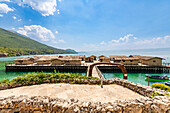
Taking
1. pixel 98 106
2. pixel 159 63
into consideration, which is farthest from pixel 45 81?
pixel 159 63

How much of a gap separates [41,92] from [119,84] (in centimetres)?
914

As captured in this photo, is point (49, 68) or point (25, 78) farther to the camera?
point (49, 68)

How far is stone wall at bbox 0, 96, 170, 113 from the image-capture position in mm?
4672

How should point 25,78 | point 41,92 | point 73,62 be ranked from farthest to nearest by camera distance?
point 73,62
point 25,78
point 41,92

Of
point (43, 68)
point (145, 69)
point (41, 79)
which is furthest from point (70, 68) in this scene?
point (145, 69)

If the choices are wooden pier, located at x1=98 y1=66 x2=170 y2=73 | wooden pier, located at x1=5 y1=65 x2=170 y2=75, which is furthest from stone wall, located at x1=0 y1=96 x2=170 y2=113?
wooden pier, located at x1=98 y1=66 x2=170 y2=73

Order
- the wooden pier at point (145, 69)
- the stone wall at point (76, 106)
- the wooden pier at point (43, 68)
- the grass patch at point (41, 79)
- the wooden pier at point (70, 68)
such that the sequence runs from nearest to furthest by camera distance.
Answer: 1. the stone wall at point (76, 106)
2. the grass patch at point (41, 79)
3. the wooden pier at point (145, 69)
4. the wooden pier at point (70, 68)
5. the wooden pier at point (43, 68)

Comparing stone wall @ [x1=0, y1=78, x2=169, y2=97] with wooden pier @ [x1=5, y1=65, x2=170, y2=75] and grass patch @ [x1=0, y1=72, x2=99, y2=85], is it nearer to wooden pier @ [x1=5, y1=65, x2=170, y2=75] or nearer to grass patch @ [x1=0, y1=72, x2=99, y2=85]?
grass patch @ [x1=0, y1=72, x2=99, y2=85]

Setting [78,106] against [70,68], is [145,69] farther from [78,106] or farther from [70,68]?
[78,106]

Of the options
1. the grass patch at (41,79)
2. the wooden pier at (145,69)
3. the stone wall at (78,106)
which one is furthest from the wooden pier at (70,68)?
the stone wall at (78,106)

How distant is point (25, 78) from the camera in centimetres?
1024

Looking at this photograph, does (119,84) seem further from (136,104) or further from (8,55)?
(8,55)

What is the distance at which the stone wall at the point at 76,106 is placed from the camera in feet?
15.3

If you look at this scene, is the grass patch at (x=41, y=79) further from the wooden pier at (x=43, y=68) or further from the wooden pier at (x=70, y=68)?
the wooden pier at (x=43, y=68)
